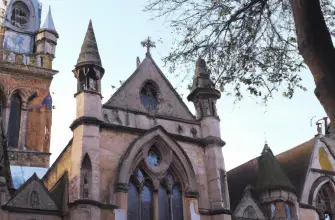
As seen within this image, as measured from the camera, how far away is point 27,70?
33.1 m

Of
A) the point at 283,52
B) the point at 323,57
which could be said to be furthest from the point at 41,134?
the point at 323,57

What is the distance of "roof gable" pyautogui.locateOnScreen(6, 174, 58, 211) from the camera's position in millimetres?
15705

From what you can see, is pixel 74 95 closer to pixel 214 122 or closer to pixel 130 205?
pixel 130 205

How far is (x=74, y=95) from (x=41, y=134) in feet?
50.1

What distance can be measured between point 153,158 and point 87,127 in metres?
2.77

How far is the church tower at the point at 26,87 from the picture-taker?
31047 mm

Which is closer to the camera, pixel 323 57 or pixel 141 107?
pixel 323 57

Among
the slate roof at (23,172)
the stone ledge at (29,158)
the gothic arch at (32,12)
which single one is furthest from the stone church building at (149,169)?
the gothic arch at (32,12)

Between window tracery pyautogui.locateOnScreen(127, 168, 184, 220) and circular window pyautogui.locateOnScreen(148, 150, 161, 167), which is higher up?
circular window pyautogui.locateOnScreen(148, 150, 161, 167)

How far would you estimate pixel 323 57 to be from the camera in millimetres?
6465

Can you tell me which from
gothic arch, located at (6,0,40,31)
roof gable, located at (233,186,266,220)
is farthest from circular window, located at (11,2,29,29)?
roof gable, located at (233,186,266,220)

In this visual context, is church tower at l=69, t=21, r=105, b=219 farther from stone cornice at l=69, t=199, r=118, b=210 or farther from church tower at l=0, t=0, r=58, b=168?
church tower at l=0, t=0, r=58, b=168

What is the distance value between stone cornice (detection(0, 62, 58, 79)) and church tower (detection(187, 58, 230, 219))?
16.2m

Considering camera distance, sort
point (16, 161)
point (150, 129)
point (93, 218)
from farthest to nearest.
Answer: point (16, 161), point (150, 129), point (93, 218)
